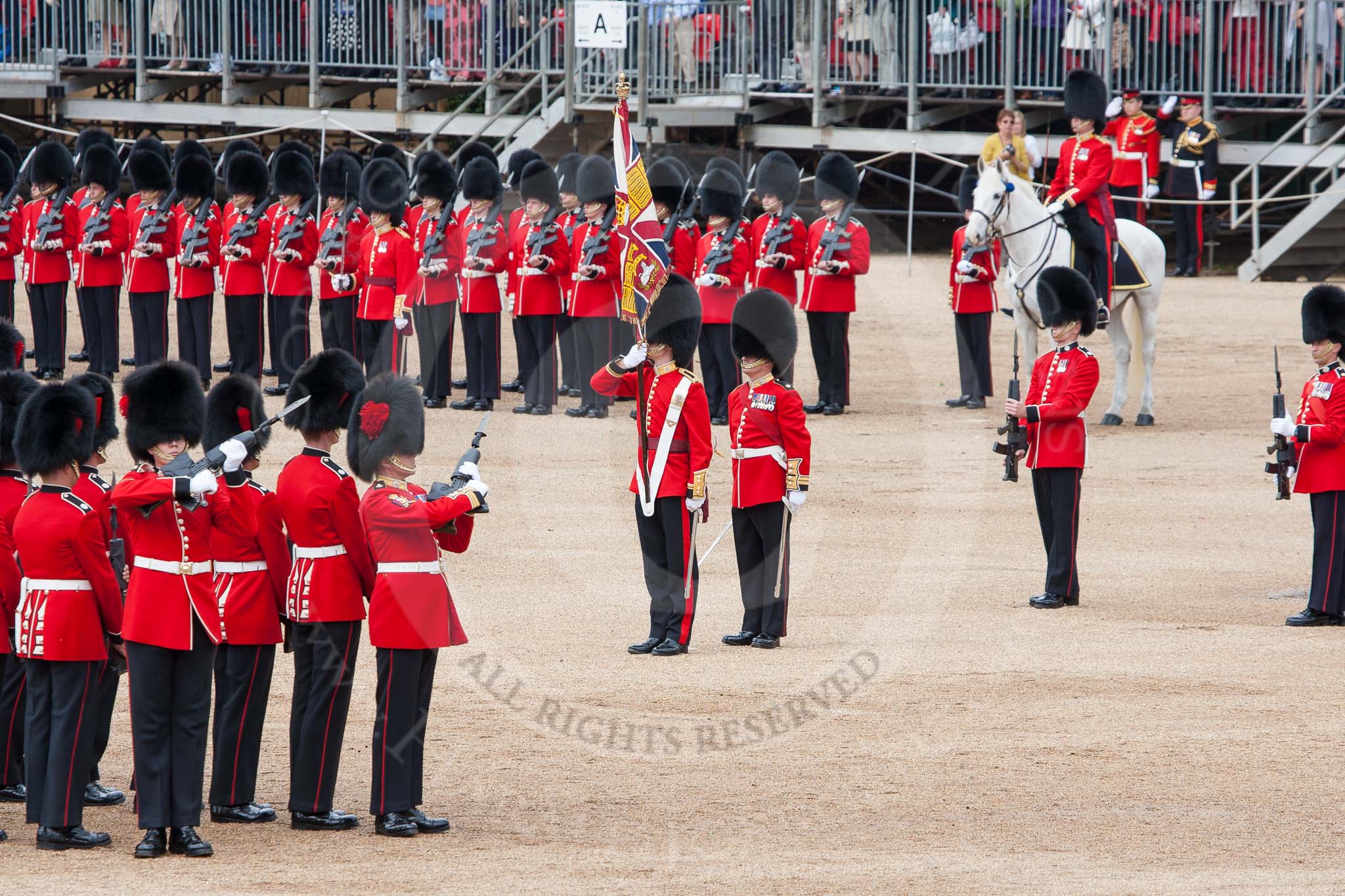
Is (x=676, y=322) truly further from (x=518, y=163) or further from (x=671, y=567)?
(x=518, y=163)

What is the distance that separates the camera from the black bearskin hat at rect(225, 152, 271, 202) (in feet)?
42.5

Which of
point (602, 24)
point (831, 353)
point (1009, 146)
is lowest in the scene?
point (831, 353)

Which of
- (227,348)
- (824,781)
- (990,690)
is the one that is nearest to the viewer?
(824,781)

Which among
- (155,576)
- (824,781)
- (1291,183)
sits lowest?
(824,781)

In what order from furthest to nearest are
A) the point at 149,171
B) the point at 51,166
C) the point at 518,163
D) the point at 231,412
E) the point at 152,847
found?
the point at 518,163
the point at 51,166
the point at 149,171
the point at 231,412
the point at 152,847

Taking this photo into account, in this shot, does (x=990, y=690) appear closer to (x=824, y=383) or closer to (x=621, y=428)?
(x=621, y=428)

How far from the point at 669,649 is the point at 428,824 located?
6.59ft

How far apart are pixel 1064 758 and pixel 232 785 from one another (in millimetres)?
A: 2348

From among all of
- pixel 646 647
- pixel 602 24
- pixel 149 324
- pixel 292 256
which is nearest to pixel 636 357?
pixel 646 647

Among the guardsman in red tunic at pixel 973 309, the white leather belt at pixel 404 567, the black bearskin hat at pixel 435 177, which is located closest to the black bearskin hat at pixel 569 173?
the black bearskin hat at pixel 435 177

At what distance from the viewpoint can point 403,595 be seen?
16.9 ft

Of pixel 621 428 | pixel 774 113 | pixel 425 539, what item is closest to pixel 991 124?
pixel 774 113

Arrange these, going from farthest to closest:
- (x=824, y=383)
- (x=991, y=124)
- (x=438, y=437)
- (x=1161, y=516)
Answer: (x=991, y=124) < (x=824, y=383) < (x=438, y=437) < (x=1161, y=516)

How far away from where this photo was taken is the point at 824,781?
5.64m
